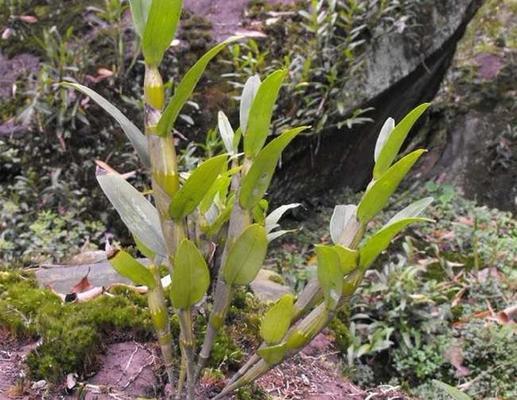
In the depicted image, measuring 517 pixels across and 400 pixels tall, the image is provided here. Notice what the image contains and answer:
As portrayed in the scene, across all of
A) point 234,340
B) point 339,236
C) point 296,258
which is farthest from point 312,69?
point 339,236

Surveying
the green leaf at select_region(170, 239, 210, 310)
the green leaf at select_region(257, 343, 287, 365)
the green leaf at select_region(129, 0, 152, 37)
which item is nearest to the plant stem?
the green leaf at select_region(170, 239, 210, 310)

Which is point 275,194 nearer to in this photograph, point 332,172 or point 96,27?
point 332,172

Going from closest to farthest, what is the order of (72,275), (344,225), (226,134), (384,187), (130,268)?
(384,187) → (130,268) → (344,225) → (226,134) → (72,275)

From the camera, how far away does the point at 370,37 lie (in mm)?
4715

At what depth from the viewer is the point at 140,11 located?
1.27m

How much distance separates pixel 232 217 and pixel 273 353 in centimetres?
34

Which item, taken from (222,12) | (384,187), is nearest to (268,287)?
(384,187)

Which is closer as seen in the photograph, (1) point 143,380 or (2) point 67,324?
(1) point 143,380

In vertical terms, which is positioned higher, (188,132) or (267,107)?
(267,107)

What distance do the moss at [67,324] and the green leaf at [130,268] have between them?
58 cm

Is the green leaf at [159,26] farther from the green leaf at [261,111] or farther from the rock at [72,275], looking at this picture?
the rock at [72,275]

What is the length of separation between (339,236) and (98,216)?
2.73 meters

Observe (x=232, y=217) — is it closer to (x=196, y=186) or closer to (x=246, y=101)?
(x=196, y=186)

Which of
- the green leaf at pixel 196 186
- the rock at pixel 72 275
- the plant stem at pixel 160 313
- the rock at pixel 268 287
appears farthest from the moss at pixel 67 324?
the green leaf at pixel 196 186
